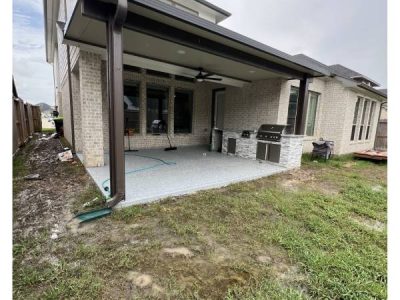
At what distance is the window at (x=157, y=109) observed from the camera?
7991mm

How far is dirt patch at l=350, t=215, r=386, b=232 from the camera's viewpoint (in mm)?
3036

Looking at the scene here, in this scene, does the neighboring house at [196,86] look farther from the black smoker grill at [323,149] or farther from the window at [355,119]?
the black smoker grill at [323,149]

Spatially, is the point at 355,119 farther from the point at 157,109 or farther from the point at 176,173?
the point at 176,173

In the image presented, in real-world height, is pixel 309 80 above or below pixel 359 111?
above

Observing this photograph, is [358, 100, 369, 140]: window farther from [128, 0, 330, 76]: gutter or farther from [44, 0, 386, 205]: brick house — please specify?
[128, 0, 330, 76]: gutter

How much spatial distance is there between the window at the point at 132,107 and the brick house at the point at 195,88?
0.04m

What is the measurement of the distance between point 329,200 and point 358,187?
152cm

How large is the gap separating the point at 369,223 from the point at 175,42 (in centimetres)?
448

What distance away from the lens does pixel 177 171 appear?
16.8ft

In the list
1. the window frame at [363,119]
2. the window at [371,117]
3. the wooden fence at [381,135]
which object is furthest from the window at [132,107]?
the wooden fence at [381,135]

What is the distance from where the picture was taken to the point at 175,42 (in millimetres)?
3828

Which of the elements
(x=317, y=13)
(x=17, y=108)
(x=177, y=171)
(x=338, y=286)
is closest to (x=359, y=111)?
(x=317, y=13)
